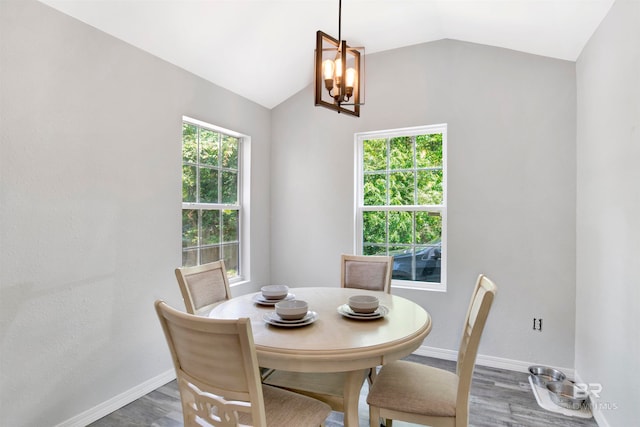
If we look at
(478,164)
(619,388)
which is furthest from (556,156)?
(619,388)

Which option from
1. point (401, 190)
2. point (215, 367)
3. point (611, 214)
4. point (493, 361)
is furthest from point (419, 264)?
point (215, 367)

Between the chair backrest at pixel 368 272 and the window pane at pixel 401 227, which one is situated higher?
the window pane at pixel 401 227

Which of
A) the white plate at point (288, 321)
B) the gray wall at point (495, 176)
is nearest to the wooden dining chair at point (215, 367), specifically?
the white plate at point (288, 321)

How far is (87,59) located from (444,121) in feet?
9.26

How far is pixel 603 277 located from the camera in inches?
85.6

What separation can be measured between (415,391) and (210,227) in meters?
2.36

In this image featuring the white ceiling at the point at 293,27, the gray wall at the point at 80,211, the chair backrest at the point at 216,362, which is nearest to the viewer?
the chair backrest at the point at 216,362

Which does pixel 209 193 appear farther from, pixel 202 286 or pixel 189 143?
pixel 202 286

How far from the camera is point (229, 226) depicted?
356 cm

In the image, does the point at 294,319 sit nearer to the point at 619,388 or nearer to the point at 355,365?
the point at 355,365

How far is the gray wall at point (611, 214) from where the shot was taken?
1.75 meters

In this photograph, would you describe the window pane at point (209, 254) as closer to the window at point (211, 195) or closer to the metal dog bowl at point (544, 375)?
the window at point (211, 195)

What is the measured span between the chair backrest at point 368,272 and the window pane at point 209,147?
1.60 meters

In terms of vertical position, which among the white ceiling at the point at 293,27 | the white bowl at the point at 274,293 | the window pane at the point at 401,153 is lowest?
the white bowl at the point at 274,293
